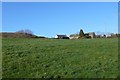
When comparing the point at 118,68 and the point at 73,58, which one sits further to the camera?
the point at 73,58

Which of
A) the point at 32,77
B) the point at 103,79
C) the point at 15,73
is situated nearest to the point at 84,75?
the point at 103,79

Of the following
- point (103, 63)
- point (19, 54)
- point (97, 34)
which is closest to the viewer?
point (103, 63)

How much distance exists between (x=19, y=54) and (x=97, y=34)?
67201 millimetres

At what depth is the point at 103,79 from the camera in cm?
1551

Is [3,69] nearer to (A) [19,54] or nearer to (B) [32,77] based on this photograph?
(B) [32,77]

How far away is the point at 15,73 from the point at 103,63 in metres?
6.00

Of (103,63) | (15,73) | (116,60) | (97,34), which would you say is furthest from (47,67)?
(97,34)

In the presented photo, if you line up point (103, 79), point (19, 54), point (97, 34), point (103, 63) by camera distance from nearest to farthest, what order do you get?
point (103, 79) → point (103, 63) → point (19, 54) → point (97, 34)

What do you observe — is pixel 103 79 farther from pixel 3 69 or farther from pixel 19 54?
pixel 19 54

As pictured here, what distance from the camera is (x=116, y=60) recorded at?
69.3 ft

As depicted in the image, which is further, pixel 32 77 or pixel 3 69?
pixel 3 69

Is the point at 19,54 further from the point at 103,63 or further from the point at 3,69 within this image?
the point at 103,63

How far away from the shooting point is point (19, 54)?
24156 millimetres

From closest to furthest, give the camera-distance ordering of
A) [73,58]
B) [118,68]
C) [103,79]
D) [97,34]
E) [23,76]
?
[103,79] < [23,76] < [118,68] < [73,58] < [97,34]
